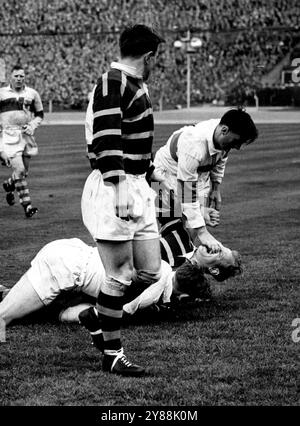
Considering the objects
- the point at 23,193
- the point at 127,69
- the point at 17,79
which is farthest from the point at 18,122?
the point at 127,69

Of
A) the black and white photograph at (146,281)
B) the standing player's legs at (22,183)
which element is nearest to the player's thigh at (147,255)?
the black and white photograph at (146,281)

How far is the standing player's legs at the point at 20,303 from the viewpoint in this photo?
23.7 ft

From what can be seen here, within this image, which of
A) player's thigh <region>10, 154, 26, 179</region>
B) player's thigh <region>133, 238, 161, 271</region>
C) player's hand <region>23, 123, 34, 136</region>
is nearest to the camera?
player's thigh <region>133, 238, 161, 271</region>

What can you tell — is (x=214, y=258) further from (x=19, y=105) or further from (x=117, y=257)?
(x=19, y=105)

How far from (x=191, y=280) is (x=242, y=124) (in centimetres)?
121

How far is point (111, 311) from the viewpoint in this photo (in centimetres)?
611

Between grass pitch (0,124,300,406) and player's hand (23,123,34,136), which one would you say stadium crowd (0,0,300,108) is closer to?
player's hand (23,123,34,136)

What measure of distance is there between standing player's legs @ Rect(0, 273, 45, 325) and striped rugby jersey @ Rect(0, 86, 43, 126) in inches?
Result: 353

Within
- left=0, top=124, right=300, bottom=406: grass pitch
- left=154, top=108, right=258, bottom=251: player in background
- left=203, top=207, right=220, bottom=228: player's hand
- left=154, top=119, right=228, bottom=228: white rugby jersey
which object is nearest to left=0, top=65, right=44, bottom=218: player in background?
left=0, top=124, right=300, bottom=406: grass pitch

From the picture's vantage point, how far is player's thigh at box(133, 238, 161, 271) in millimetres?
6277

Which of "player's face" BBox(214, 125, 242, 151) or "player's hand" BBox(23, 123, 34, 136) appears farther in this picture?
"player's hand" BBox(23, 123, 34, 136)

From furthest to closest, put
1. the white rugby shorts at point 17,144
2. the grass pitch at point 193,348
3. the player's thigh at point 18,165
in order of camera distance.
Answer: the white rugby shorts at point 17,144 → the player's thigh at point 18,165 → the grass pitch at point 193,348

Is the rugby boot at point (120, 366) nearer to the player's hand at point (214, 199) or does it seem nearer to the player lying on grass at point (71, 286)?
the player lying on grass at point (71, 286)

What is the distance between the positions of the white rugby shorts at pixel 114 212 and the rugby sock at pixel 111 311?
0.29m
